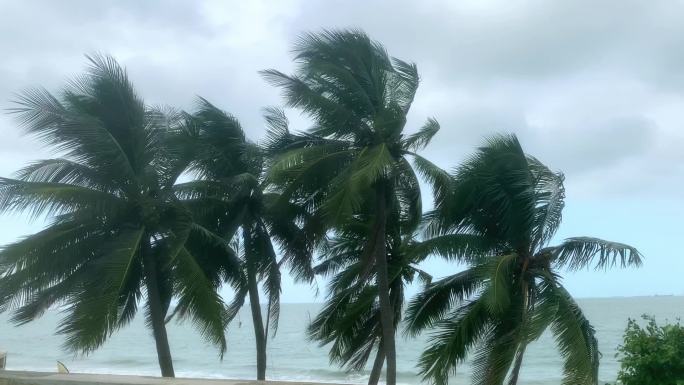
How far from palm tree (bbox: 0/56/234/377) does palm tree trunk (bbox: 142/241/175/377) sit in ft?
0.07

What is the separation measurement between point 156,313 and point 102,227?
6.74ft

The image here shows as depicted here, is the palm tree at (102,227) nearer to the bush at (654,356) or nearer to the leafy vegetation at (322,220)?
the leafy vegetation at (322,220)

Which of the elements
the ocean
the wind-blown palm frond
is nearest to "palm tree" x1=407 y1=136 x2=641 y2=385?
the wind-blown palm frond

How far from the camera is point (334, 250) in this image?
2139 centimetres

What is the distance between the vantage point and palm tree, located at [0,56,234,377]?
1567 cm

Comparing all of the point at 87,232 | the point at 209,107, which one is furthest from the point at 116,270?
the point at 209,107

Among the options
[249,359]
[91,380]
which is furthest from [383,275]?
[249,359]

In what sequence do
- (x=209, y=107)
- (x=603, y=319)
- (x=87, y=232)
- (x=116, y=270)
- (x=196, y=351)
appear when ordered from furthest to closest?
(x=603, y=319) → (x=196, y=351) → (x=209, y=107) → (x=87, y=232) → (x=116, y=270)

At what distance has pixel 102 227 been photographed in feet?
55.8

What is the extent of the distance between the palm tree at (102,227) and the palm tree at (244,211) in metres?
1.69

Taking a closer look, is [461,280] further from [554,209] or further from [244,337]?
[244,337]

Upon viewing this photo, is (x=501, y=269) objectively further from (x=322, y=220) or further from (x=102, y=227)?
(x=102, y=227)

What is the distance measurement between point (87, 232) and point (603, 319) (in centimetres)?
7785

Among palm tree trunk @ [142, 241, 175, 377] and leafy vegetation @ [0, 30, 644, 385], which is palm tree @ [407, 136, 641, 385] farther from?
palm tree trunk @ [142, 241, 175, 377]
